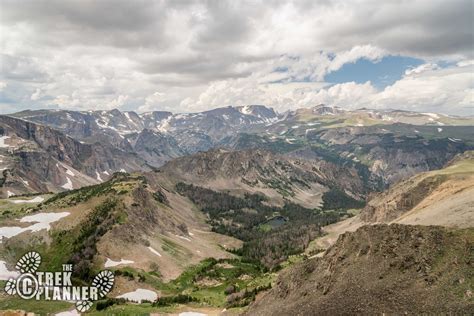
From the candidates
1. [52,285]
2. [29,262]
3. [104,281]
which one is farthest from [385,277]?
[29,262]

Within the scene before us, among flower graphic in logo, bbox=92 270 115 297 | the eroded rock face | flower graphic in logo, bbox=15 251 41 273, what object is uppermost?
the eroded rock face

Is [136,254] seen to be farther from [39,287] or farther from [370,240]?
[370,240]

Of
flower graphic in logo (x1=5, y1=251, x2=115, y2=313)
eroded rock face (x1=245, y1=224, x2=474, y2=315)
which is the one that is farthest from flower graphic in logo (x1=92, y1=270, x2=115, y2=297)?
eroded rock face (x1=245, y1=224, x2=474, y2=315)

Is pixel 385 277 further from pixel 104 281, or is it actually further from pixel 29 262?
pixel 29 262

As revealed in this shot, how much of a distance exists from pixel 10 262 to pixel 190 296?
6638 cm

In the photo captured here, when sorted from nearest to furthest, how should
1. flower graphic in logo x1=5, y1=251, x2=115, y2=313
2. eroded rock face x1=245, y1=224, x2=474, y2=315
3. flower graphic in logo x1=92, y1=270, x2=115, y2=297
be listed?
eroded rock face x1=245, y1=224, x2=474, y2=315 < flower graphic in logo x1=5, y1=251, x2=115, y2=313 < flower graphic in logo x1=92, y1=270, x2=115, y2=297

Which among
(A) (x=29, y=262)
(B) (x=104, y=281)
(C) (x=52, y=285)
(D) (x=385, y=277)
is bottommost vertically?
(B) (x=104, y=281)

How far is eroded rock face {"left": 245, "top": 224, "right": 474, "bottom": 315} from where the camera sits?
54312 millimetres

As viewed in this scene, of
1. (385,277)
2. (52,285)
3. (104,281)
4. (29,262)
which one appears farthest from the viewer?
(29,262)

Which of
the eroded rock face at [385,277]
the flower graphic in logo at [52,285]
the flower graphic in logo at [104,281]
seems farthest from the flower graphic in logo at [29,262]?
the eroded rock face at [385,277]

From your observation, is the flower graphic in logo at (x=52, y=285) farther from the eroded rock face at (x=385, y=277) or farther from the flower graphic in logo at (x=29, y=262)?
the eroded rock face at (x=385, y=277)

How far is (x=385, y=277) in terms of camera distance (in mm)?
63188

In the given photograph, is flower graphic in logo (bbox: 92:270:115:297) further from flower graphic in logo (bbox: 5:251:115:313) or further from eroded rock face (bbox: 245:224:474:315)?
eroded rock face (bbox: 245:224:474:315)

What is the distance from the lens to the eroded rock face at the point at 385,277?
54312 mm
